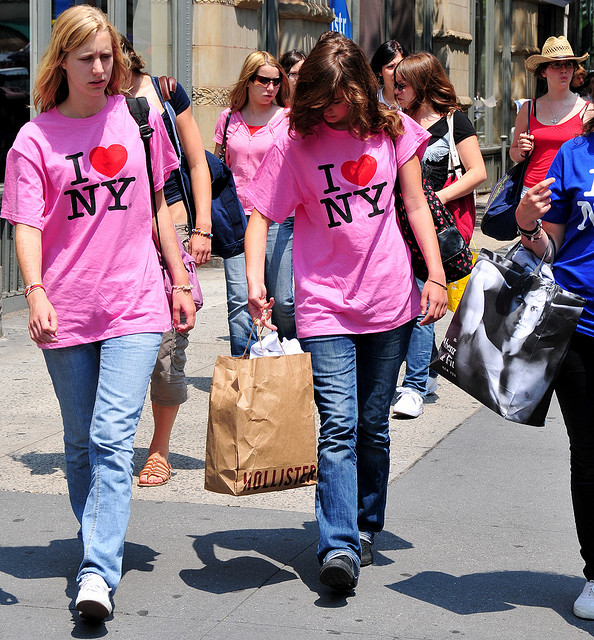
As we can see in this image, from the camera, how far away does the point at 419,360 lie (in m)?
7.00

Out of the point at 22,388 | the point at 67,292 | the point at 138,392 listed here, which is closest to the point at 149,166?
the point at 67,292

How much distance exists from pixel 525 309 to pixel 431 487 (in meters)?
1.82

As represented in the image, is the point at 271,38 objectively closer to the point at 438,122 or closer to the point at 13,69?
the point at 13,69

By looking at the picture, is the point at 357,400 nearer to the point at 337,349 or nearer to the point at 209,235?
the point at 337,349

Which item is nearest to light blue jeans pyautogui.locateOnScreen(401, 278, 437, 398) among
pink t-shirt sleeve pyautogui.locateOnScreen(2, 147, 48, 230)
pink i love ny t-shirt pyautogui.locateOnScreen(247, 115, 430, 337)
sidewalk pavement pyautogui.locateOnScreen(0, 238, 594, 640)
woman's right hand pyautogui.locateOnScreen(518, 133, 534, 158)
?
sidewalk pavement pyautogui.locateOnScreen(0, 238, 594, 640)

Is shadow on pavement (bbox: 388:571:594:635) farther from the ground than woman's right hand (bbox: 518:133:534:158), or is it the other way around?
woman's right hand (bbox: 518:133:534:158)

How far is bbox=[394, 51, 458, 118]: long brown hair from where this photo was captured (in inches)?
253

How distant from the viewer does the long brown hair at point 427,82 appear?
6.43 meters

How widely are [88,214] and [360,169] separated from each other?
94 centimetres

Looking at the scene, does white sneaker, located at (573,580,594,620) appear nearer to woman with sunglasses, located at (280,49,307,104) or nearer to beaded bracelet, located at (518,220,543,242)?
beaded bracelet, located at (518,220,543,242)

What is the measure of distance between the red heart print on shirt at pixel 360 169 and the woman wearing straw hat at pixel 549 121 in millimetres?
3597

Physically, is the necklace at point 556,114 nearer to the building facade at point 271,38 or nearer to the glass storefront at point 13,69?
the building facade at point 271,38

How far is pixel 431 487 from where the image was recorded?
5477mm

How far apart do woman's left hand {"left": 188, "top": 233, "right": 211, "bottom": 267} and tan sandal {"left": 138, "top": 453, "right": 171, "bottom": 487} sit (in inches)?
36.3
